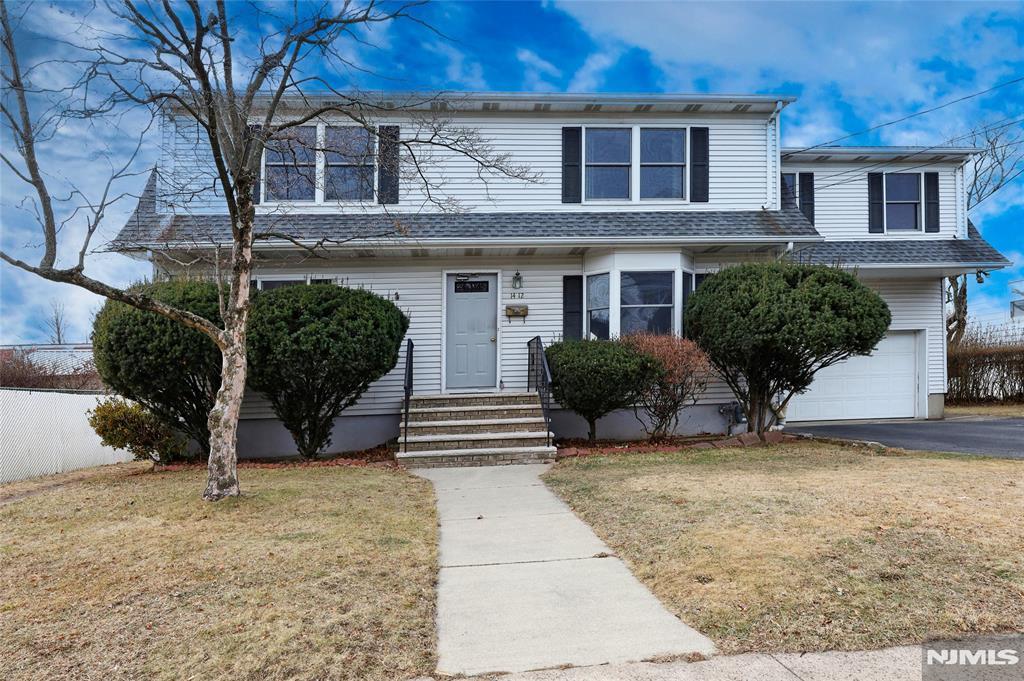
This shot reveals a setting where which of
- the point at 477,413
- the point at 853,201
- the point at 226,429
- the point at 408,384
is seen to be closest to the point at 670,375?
the point at 477,413

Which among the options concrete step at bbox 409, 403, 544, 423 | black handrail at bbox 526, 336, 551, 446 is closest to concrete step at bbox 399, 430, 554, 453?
black handrail at bbox 526, 336, 551, 446

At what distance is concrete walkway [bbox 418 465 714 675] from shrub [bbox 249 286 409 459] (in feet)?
12.3

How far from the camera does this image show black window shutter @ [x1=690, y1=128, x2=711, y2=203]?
11.9 m

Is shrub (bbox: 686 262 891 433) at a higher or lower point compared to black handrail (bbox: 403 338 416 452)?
higher

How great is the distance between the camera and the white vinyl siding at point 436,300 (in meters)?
11.4

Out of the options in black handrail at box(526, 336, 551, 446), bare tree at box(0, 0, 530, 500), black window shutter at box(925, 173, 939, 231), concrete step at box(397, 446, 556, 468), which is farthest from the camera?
black window shutter at box(925, 173, 939, 231)

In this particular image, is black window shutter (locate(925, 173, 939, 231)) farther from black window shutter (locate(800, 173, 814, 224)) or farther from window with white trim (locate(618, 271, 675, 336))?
window with white trim (locate(618, 271, 675, 336))

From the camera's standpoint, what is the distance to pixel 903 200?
45.6 ft

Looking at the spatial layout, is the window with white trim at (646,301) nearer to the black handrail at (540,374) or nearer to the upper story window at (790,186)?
the black handrail at (540,374)

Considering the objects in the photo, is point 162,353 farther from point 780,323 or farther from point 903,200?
point 903,200

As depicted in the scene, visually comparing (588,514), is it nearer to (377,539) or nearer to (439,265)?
(377,539)

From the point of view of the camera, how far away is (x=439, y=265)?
11.5 m

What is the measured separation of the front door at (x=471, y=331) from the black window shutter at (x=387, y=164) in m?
1.82

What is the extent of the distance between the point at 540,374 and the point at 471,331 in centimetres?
168
